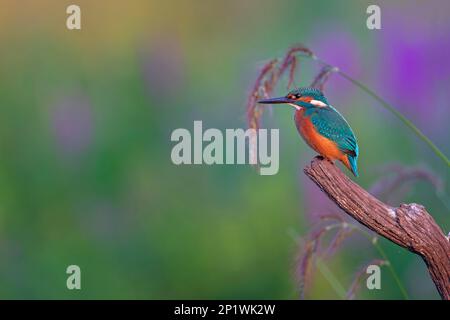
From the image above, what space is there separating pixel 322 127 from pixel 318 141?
3 centimetres

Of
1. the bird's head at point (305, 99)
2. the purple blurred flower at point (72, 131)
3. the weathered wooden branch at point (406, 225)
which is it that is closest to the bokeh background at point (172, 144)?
the purple blurred flower at point (72, 131)

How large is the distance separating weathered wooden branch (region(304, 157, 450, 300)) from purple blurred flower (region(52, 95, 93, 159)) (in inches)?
65.5

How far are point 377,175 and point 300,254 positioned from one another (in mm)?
1185

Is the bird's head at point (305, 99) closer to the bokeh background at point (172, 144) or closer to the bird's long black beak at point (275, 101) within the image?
the bird's long black beak at point (275, 101)

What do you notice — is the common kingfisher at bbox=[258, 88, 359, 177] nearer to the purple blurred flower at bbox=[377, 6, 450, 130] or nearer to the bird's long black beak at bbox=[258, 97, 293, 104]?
the bird's long black beak at bbox=[258, 97, 293, 104]

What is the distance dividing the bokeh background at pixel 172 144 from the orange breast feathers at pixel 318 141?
0.98 meters

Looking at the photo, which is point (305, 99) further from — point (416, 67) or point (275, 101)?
point (416, 67)

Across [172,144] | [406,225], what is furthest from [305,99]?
[172,144]

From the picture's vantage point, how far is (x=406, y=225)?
1706 mm

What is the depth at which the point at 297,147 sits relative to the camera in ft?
10.7

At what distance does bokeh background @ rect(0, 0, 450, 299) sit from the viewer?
10.2ft

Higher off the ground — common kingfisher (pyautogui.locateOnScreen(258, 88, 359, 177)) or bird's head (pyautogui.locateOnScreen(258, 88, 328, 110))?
bird's head (pyautogui.locateOnScreen(258, 88, 328, 110))

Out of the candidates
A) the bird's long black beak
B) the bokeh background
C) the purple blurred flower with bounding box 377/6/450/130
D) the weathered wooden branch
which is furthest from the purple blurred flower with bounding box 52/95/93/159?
the weathered wooden branch
